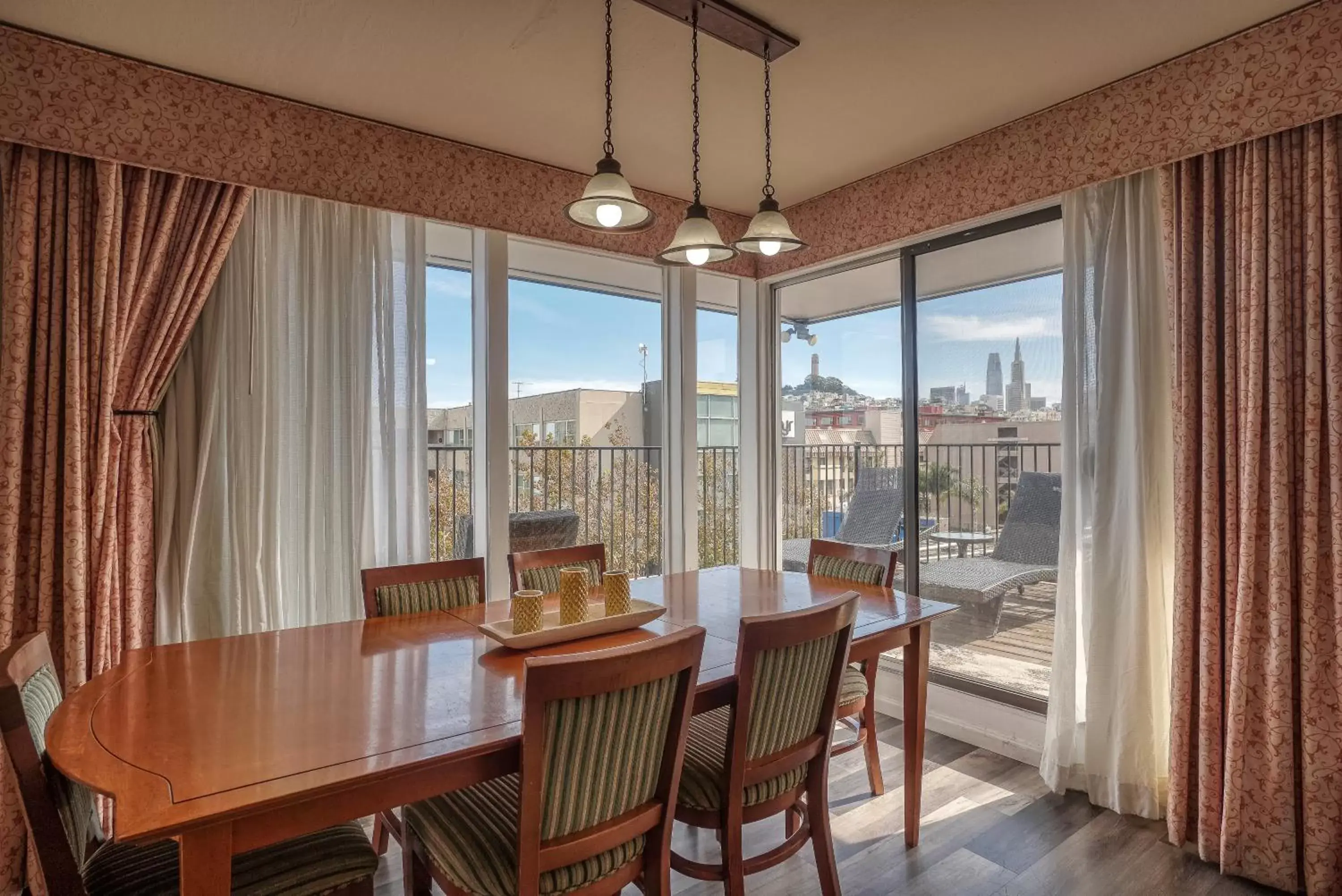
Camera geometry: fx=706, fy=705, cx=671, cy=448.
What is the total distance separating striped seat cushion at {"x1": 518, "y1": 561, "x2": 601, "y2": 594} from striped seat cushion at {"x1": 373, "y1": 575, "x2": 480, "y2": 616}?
0.69ft

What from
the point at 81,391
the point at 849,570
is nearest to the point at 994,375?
the point at 849,570

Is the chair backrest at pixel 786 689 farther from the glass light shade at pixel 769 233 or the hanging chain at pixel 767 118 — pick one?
the hanging chain at pixel 767 118

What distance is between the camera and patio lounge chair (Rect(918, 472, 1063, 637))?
10.1 feet

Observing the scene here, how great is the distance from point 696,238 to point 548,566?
1.39m

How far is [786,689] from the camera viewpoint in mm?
1765

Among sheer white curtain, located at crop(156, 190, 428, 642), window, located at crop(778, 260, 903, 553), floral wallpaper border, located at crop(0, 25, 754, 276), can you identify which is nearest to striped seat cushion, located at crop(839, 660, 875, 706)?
window, located at crop(778, 260, 903, 553)

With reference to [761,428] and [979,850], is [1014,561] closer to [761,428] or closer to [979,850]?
[979,850]

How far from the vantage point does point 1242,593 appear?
224 cm

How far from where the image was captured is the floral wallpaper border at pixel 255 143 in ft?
7.40

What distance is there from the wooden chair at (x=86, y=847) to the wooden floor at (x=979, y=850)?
0.82 metres

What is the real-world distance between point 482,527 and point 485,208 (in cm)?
146

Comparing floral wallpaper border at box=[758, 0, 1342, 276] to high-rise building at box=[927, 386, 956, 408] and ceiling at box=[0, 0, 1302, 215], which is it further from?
high-rise building at box=[927, 386, 956, 408]

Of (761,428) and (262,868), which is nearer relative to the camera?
(262,868)

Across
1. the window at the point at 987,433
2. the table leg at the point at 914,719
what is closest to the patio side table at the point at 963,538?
the window at the point at 987,433
